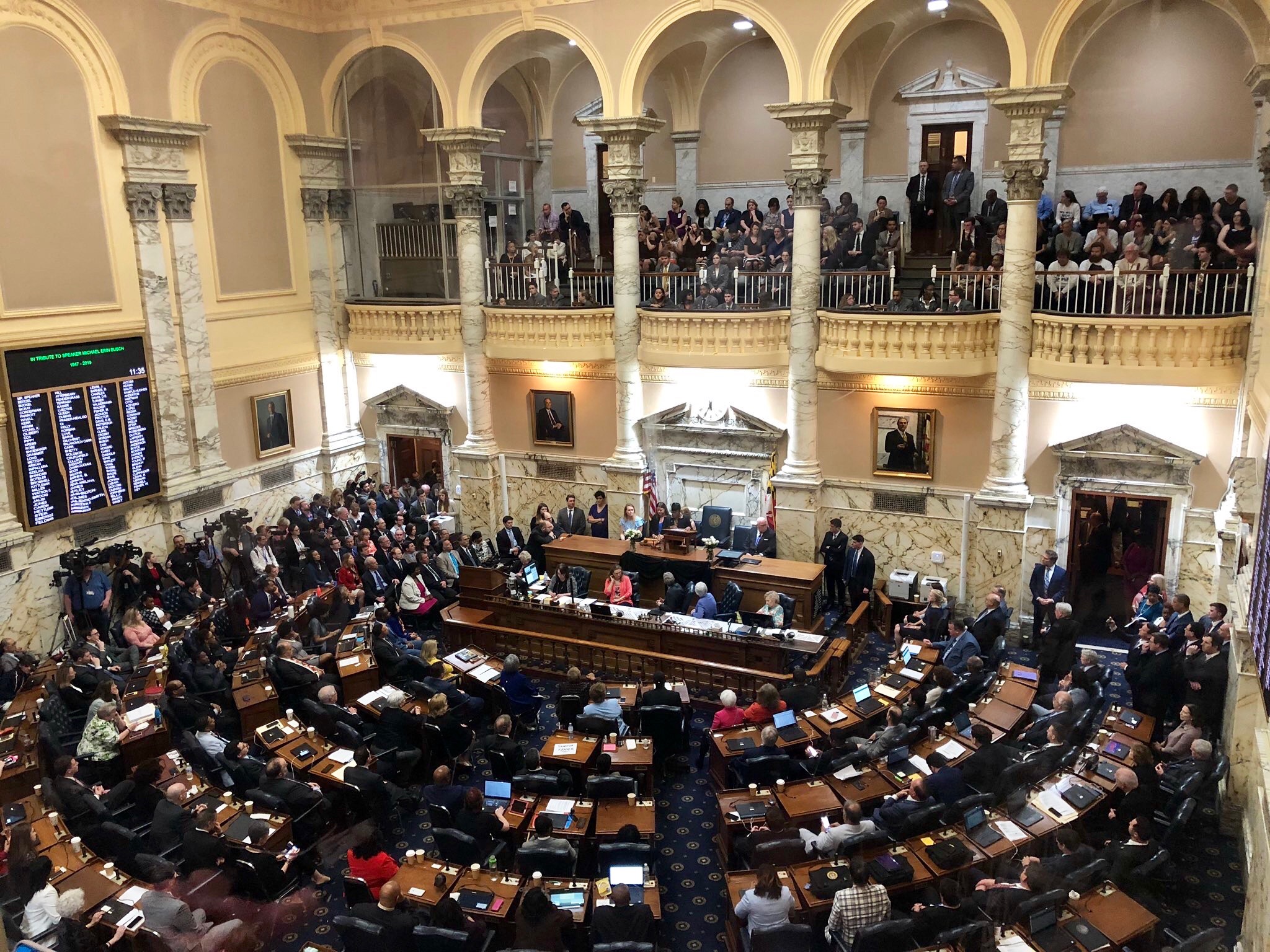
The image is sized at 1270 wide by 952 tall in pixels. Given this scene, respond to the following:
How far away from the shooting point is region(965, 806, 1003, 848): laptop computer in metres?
8.56

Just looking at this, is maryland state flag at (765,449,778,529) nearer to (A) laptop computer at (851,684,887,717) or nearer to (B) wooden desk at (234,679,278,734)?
(A) laptop computer at (851,684,887,717)

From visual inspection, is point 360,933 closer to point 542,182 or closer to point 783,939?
point 783,939

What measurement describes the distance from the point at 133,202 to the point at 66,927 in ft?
35.7

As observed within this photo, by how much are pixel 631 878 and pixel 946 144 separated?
45.4 ft

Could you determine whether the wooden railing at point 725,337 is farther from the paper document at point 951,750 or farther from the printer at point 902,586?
the paper document at point 951,750

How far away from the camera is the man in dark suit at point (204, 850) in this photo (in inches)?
338

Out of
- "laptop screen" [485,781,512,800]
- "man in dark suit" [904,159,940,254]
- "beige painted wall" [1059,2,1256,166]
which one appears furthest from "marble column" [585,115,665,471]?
"laptop screen" [485,781,512,800]

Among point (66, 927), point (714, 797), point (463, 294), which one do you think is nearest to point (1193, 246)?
point (714, 797)

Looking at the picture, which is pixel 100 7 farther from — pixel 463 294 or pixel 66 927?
pixel 66 927

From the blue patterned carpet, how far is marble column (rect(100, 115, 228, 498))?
821cm

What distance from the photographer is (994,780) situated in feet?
31.3

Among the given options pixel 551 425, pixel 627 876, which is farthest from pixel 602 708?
pixel 551 425

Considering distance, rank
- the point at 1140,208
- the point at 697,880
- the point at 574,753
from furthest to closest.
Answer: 1. the point at 1140,208
2. the point at 574,753
3. the point at 697,880

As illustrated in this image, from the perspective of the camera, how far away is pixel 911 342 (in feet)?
48.5
